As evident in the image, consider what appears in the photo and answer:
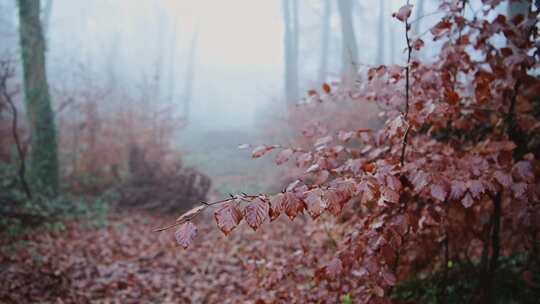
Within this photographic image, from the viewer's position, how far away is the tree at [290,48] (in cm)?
1536

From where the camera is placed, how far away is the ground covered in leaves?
2.95 meters

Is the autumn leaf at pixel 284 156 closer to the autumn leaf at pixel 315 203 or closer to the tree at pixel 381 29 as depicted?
the autumn leaf at pixel 315 203

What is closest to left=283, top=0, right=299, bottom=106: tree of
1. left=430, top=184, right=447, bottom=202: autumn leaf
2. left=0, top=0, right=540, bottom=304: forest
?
left=0, top=0, right=540, bottom=304: forest

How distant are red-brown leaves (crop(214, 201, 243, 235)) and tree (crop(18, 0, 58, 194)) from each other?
6.70 m

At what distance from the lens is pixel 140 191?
7297mm

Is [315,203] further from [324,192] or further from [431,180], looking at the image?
[431,180]

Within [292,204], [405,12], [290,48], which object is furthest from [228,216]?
[290,48]

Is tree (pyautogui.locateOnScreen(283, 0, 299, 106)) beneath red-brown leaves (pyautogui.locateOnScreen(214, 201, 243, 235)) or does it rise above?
above

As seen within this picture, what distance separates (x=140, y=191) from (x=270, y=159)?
760cm

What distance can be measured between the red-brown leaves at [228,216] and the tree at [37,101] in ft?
22.0

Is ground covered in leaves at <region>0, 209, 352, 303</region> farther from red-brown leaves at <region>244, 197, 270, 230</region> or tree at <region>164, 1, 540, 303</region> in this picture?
red-brown leaves at <region>244, 197, 270, 230</region>

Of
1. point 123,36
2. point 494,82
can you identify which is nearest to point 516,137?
point 494,82

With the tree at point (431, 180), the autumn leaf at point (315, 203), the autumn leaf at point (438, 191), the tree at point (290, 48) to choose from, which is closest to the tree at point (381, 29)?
the tree at point (290, 48)

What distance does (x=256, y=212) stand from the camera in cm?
125
